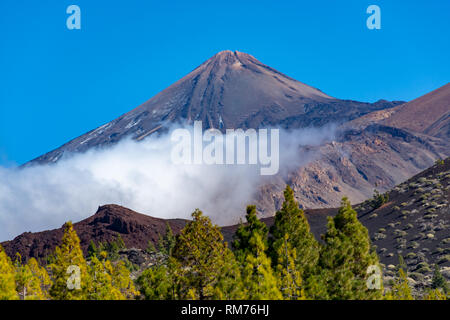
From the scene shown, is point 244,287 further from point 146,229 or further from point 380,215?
point 146,229

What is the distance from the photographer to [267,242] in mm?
40312

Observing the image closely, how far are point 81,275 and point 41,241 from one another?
397 feet

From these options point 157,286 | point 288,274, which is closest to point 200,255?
point 157,286

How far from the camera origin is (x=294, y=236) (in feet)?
132

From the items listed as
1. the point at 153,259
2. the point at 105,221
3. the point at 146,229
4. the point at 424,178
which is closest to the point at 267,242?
the point at 153,259

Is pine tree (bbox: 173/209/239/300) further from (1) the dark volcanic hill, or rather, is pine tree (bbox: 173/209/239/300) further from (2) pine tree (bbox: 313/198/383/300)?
(1) the dark volcanic hill

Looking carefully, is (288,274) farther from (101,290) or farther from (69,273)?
(69,273)

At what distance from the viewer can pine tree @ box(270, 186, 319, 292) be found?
3850cm

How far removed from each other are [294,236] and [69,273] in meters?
15.7

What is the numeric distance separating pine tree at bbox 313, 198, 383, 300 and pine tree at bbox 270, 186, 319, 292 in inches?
162

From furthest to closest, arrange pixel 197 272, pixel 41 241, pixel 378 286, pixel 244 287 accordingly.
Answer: pixel 41 241, pixel 197 272, pixel 378 286, pixel 244 287

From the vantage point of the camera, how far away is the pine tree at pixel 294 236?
126 feet
